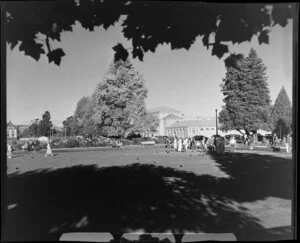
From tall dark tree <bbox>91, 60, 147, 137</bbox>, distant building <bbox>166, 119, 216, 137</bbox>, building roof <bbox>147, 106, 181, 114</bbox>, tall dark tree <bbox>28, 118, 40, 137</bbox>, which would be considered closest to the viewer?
tall dark tree <bbox>28, 118, 40, 137</bbox>

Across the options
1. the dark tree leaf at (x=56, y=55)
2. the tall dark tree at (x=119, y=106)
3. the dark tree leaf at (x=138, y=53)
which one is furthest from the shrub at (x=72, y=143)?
the dark tree leaf at (x=138, y=53)

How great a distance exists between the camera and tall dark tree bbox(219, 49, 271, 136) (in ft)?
13.3

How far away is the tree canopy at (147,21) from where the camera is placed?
3.04 m

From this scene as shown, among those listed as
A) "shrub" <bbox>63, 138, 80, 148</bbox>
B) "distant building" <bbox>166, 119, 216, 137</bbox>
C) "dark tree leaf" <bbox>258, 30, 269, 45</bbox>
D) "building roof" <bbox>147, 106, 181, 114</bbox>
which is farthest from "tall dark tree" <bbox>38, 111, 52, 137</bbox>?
"shrub" <bbox>63, 138, 80, 148</bbox>

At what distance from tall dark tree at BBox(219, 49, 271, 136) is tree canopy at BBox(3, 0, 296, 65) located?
1.42 feet

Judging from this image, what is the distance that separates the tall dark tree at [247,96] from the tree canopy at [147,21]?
43cm

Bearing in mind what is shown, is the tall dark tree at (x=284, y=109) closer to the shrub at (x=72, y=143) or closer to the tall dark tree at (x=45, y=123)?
the tall dark tree at (x=45, y=123)

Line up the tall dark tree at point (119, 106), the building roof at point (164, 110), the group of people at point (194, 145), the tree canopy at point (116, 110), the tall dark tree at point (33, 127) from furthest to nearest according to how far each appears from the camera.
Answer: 1. the group of people at point (194, 145)
2. the tall dark tree at point (119, 106)
3. the tree canopy at point (116, 110)
4. the building roof at point (164, 110)
5. the tall dark tree at point (33, 127)

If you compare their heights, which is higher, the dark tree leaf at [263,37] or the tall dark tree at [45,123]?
the dark tree leaf at [263,37]

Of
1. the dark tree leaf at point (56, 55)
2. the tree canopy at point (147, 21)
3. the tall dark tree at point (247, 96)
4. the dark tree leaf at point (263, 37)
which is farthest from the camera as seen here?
the tall dark tree at point (247, 96)

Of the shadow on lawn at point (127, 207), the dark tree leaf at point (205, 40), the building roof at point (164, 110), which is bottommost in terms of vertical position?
the shadow on lawn at point (127, 207)

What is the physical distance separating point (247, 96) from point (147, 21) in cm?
333

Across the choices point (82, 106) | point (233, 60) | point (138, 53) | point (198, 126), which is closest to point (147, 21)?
point (138, 53)

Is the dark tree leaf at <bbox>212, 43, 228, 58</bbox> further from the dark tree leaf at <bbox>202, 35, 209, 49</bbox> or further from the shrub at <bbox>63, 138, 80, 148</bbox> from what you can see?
the shrub at <bbox>63, 138, 80, 148</bbox>
